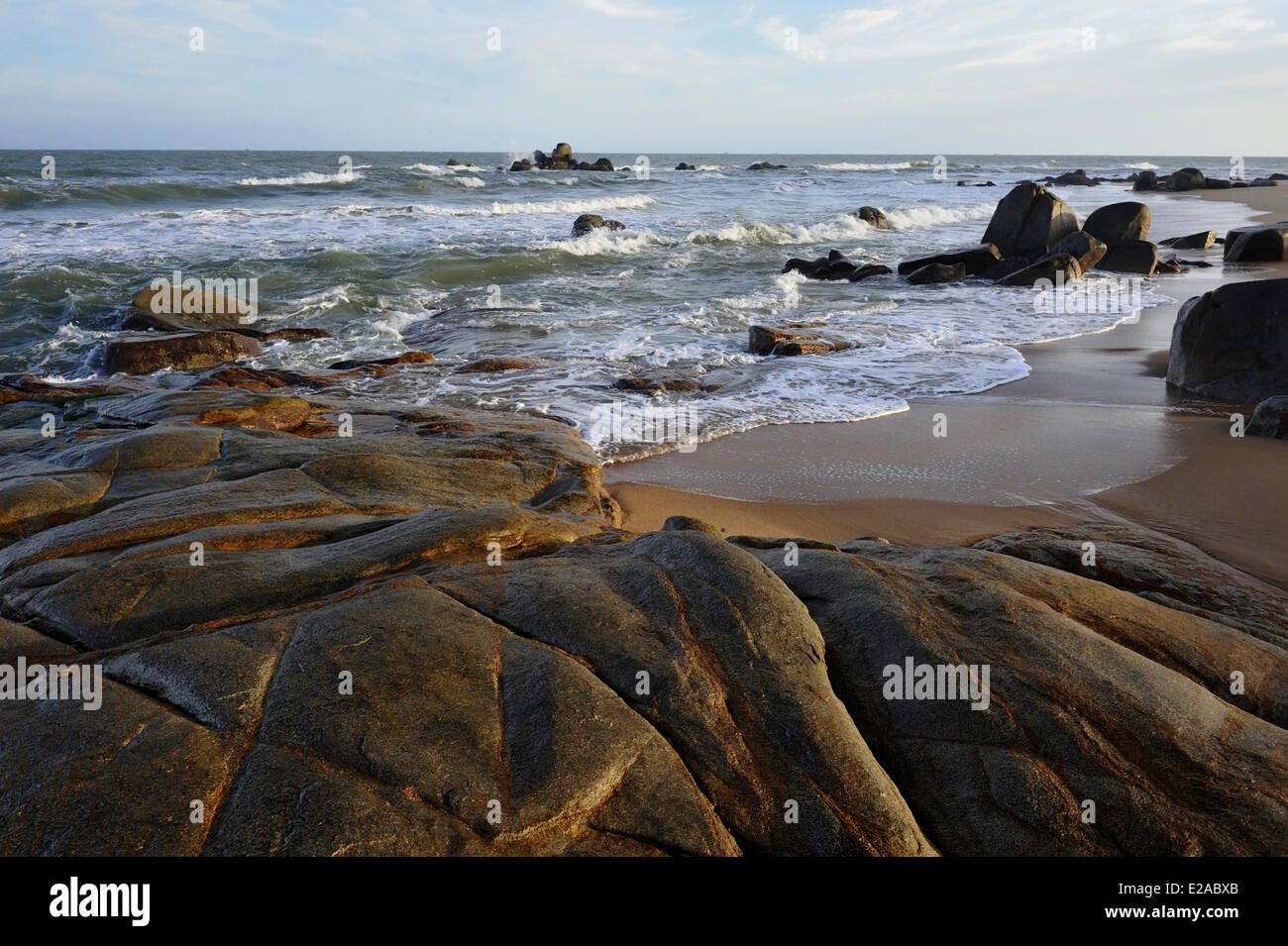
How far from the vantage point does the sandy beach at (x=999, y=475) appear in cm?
609

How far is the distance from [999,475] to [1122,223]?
1793 cm

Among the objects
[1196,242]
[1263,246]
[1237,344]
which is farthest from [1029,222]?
[1237,344]

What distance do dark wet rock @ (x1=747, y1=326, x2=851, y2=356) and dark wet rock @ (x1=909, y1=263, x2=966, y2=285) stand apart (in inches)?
310

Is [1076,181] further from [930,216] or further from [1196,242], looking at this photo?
[1196,242]

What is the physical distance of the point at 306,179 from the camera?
44.6m

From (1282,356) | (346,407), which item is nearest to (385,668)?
(346,407)

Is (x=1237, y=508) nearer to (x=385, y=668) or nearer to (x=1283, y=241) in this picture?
(x=385, y=668)

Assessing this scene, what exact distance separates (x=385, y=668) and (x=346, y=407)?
5.57m

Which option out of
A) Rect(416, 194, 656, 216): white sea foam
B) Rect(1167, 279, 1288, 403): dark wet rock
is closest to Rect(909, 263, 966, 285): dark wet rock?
Rect(1167, 279, 1288, 403): dark wet rock

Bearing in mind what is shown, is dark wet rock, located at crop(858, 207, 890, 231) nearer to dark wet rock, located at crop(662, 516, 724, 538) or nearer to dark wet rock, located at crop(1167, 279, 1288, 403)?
dark wet rock, located at crop(1167, 279, 1288, 403)

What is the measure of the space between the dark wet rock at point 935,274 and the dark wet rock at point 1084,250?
2424mm

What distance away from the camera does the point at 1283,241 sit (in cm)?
1961

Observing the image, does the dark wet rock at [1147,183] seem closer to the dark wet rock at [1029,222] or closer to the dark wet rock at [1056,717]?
the dark wet rock at [1029,222]

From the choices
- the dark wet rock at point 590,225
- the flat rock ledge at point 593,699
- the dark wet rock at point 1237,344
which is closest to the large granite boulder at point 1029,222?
the dark wet rock at point 590,225
